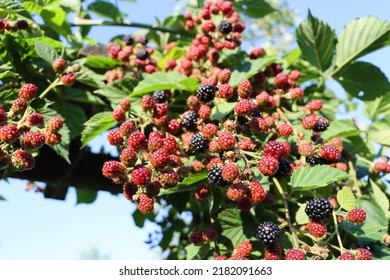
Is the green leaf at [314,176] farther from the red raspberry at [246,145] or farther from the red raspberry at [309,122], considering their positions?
the red raspberry at [309,122]

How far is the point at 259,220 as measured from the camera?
178 centimetres

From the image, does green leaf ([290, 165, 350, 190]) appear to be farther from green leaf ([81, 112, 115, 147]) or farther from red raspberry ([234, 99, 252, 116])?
green leaf ([81, 112, 115, 147])

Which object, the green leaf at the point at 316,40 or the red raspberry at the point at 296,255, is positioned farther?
the green leaf at the point at 316,40

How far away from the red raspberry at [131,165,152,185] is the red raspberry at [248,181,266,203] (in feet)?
1.05

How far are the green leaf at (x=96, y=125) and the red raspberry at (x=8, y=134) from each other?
46cm

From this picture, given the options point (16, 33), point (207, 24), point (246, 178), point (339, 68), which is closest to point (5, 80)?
point (16, 33)

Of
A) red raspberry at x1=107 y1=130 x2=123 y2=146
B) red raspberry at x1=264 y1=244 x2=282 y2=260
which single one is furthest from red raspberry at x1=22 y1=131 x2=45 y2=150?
red raspberry at x1=264 y1=244 x2=282 y2=260

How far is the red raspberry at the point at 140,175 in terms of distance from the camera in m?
1.41

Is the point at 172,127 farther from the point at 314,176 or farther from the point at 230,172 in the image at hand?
the point at 314,176

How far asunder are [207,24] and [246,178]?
998 mm

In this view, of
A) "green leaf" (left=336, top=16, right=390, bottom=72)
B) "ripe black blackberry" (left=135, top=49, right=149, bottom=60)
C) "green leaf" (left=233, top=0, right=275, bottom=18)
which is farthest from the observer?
"green leaf" (left=233, top=0, right=275, bottom=18)

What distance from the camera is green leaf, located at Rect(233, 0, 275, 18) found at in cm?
280

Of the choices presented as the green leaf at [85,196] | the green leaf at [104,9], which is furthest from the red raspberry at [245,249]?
the green leaf at [104,9]

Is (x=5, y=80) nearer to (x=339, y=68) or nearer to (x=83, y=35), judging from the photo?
(x=83, y=35)
